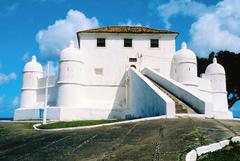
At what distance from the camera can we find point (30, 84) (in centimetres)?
2753

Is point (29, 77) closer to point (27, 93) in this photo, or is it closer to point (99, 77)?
point (27, 93)

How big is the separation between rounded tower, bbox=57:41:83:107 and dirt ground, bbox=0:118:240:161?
42.8ft

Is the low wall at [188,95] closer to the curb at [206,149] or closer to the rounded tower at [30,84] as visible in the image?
the curb at [206,149]

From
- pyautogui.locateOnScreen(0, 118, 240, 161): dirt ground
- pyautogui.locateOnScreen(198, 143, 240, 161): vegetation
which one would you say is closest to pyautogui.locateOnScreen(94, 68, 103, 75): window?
pyautogui.locateOnScreen(0, 118, 240, 161): dirt ground

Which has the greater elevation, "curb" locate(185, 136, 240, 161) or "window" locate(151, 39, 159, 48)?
"window" locate(151, 39, 159, 48)

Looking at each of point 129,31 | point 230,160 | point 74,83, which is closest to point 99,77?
point 74,83

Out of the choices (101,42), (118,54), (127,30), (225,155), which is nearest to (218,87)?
(118,54)

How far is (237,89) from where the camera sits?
131 ft

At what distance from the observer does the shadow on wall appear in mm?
25547

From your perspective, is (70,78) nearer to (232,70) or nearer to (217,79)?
(217,79)

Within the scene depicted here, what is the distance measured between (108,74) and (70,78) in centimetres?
355

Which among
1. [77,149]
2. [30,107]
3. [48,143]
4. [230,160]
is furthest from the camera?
[30,107]

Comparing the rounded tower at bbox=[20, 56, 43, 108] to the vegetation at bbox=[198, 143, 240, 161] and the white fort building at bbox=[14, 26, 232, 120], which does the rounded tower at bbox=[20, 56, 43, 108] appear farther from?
the vegetation at bbox=[198, 143, 240, 161]

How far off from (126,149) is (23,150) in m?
3.19
